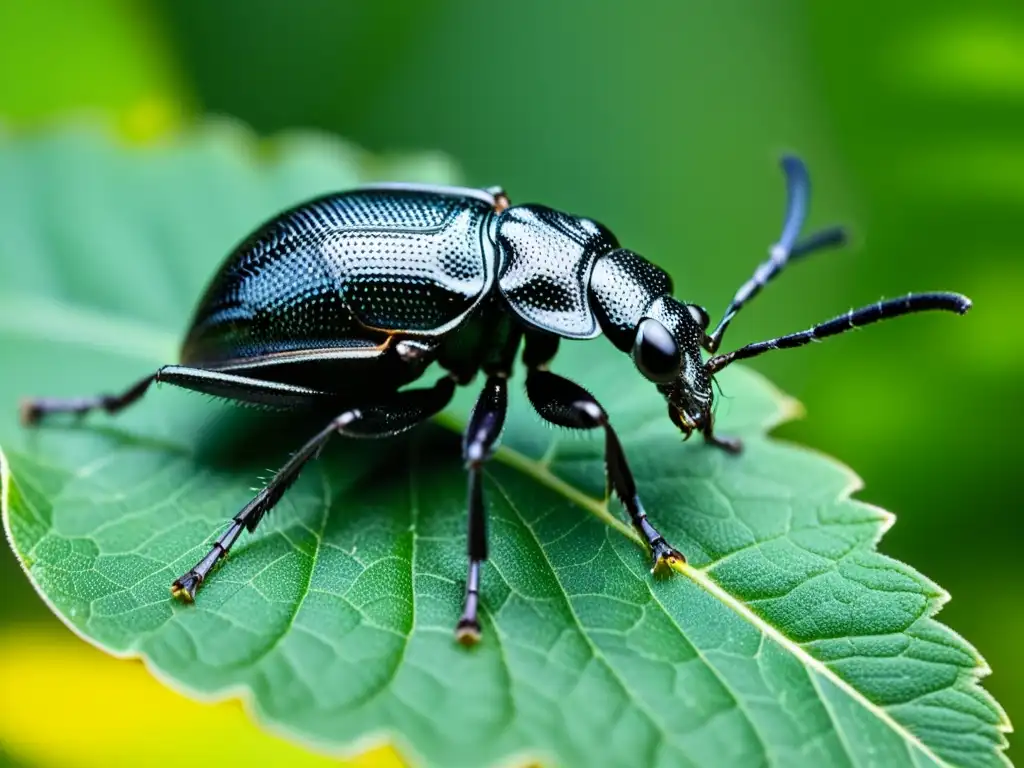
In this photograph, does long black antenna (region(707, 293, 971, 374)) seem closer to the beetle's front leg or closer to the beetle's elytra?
the beetle's elytra

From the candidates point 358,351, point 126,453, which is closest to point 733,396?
point 358,351

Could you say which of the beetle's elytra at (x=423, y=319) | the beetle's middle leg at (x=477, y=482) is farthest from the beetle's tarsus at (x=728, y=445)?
the beetle's middle leg at (x=477, y=482)

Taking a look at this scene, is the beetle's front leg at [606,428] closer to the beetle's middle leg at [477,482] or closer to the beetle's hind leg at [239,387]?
the beetle's middle leg at [477,482]

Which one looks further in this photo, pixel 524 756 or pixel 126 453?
pixel 126 453

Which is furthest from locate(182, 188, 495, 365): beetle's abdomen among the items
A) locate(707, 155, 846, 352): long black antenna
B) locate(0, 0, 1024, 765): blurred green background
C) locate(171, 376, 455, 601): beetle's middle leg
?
locate(0, 0, 1024, 765): blurred green background

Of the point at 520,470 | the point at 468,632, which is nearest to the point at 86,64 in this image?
the point at 520,470

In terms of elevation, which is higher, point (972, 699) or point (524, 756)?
point (972, 699)

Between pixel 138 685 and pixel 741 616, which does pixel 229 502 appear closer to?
pixel 138 685
